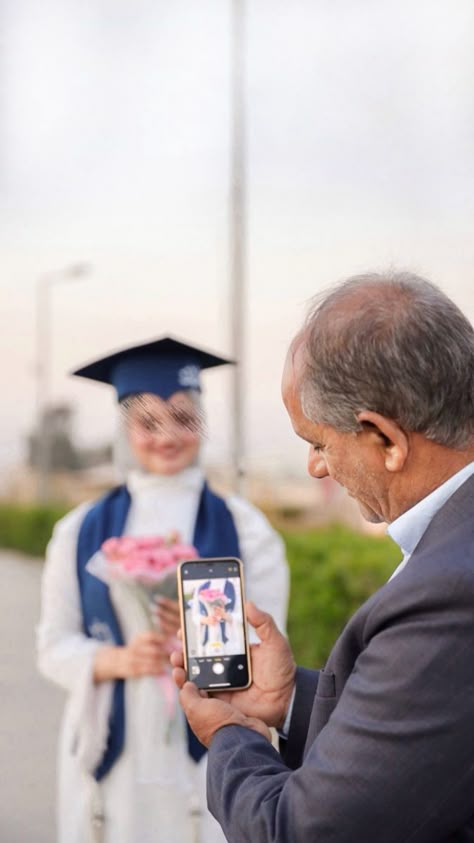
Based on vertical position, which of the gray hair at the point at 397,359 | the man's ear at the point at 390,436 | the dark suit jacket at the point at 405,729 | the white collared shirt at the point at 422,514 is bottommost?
the dark suit jacket at the point at 405,729

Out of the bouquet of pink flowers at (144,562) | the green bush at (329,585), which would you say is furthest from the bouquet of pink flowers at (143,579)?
the green bush at (329,585)

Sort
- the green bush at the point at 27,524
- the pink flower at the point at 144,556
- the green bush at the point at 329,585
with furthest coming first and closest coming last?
the green bush at the point at 27,524 → the green bush at the point at 329,585 → the pink flower at the point at 144,556

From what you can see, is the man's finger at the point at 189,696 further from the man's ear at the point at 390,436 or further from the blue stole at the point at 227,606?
the man's ear at the point at 390,436

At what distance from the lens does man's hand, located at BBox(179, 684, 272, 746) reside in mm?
1595

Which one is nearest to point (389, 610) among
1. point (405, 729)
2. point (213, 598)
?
point (405, 729)

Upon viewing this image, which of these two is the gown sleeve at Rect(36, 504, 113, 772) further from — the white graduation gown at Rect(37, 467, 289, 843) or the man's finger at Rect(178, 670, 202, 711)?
the man's finger at Rect(178, 670, 202, 711)

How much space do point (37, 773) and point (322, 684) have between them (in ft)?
11.5

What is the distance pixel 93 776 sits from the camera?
305cm

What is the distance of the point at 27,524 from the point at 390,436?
1119 centimetres

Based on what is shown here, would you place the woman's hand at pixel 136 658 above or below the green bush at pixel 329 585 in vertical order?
above

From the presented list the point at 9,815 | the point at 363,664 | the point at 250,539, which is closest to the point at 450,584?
the point at 363,664

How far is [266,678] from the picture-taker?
185 centimetres

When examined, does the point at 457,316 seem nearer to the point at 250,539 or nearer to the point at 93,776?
the point at 250,539

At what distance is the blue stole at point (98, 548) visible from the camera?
9.97 feet
